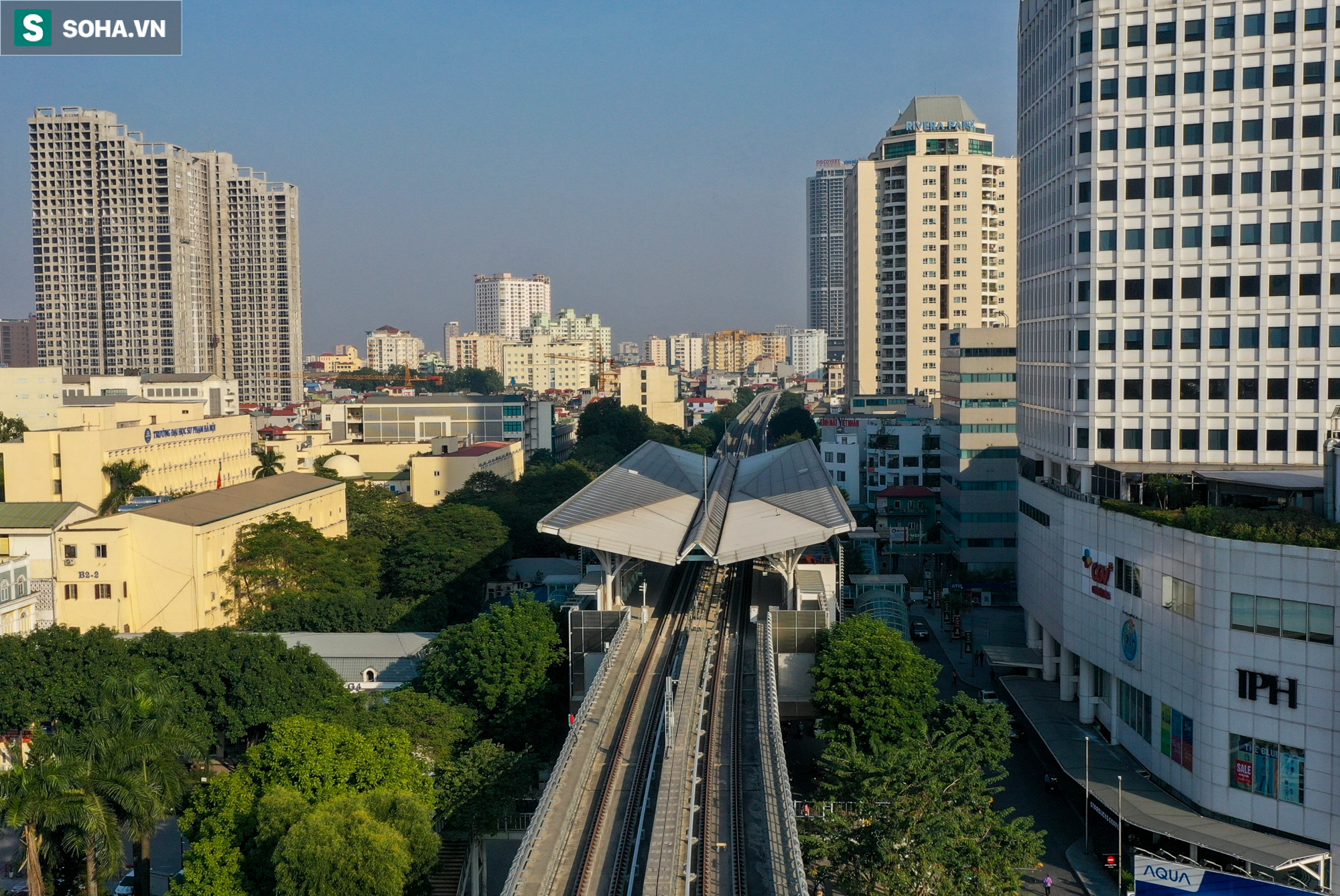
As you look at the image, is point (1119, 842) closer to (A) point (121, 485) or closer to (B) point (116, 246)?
(A) point (121, 485)

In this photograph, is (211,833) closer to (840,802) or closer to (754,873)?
(754,873)

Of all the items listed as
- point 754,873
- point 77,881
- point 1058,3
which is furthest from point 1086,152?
point 77,881

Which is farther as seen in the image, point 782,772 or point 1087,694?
point 1087,694

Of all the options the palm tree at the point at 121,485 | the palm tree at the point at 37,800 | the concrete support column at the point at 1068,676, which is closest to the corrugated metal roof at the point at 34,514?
the palm tree at the point at 121,485

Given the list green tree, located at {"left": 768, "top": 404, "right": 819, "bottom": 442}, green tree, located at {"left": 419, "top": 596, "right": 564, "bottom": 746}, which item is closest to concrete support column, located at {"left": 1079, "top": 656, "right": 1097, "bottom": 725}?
green tree, located at {"left": 419, "top": 596, "right": 564, "bottom": 746}

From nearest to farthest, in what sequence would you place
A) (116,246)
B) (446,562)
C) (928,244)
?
1. (446,562)
2. (928,244)
3. (116,246)

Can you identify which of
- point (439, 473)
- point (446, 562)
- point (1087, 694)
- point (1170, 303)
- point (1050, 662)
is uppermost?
point (1170, 303)

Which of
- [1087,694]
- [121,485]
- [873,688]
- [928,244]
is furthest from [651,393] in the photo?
[873,688]
